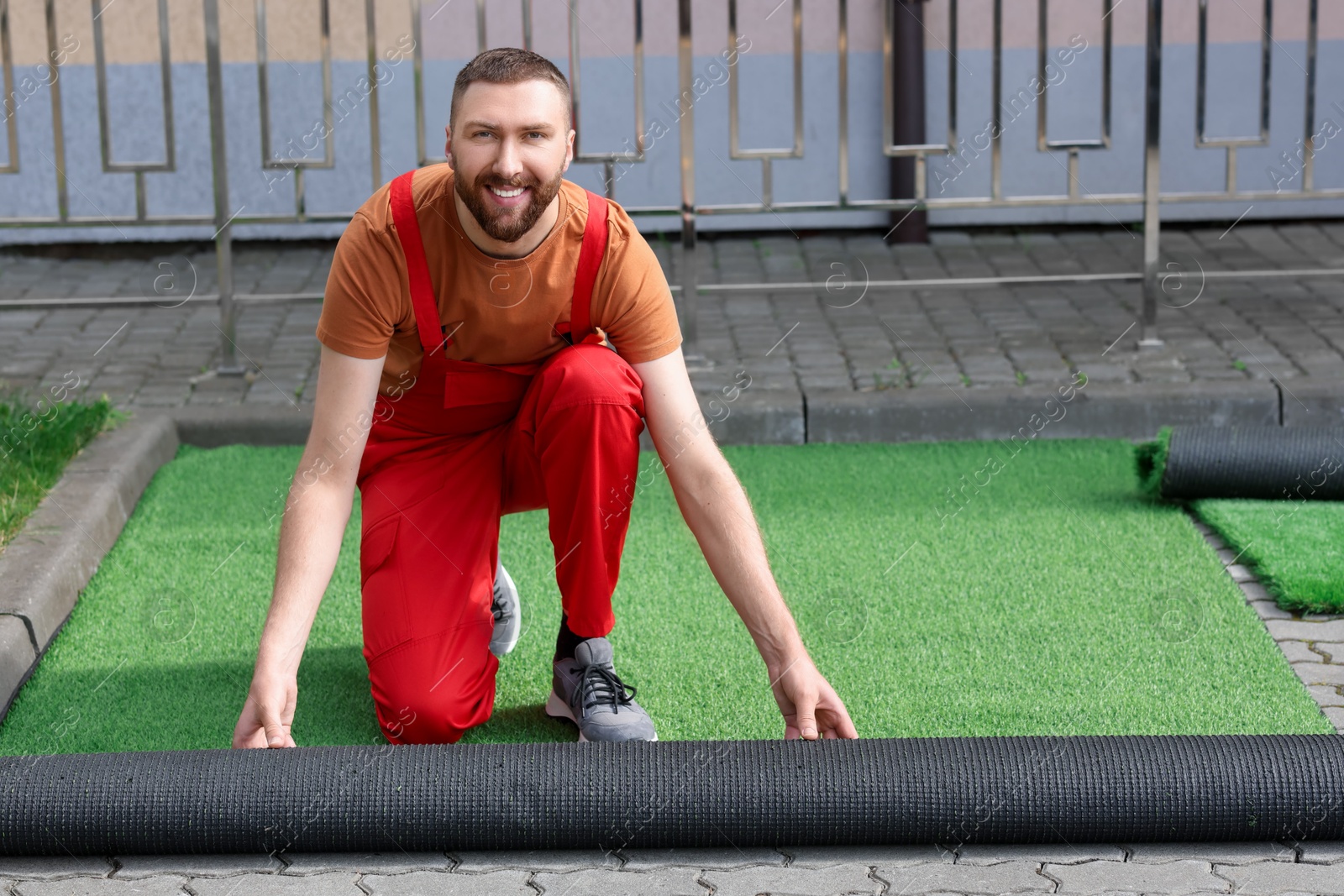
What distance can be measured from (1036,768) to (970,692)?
0.71m

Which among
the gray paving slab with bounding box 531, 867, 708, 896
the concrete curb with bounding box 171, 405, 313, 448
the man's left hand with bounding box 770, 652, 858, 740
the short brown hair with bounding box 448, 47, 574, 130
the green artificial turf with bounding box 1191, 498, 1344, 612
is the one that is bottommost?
the gray paving slab with bounding box 531, 867, 708, 896

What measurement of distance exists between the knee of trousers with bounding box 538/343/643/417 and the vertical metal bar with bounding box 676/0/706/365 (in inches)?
98.8

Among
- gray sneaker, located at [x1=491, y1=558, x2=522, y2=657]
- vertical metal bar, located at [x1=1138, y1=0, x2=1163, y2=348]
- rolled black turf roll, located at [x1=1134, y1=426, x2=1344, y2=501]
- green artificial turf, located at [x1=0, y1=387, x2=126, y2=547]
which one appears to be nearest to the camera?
gray sneaker, located at [x1=491, y1=558, x2=522, y2=657]

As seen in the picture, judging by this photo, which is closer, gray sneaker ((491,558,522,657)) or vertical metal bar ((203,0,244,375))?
gray sneaker ((491,558,522,657))

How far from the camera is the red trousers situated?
3.34m

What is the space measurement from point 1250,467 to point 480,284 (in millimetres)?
2591

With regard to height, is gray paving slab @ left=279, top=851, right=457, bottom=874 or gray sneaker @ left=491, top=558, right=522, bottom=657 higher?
gray sneaker @ left=491, top=558, right=522, bottom=657

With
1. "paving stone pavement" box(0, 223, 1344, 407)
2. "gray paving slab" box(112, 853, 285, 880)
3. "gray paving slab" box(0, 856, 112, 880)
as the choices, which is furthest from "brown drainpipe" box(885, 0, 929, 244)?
"gray paving slab" box(0, 856, 112, 880)

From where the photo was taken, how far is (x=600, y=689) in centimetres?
343

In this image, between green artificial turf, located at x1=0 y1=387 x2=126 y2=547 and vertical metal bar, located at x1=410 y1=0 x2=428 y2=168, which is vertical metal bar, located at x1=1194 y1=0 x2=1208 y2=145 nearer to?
vertical metal bar, located at x1=410 y1=0 x2=428 y2=168

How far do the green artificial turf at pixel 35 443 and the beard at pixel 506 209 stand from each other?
74.2 inches

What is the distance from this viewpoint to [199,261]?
855cm

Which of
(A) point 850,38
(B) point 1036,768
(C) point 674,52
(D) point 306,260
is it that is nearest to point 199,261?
(D) point 306,260

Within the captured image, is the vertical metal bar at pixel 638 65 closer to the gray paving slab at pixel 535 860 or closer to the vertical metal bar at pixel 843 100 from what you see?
the vertical metal bar at pixel 843 100
